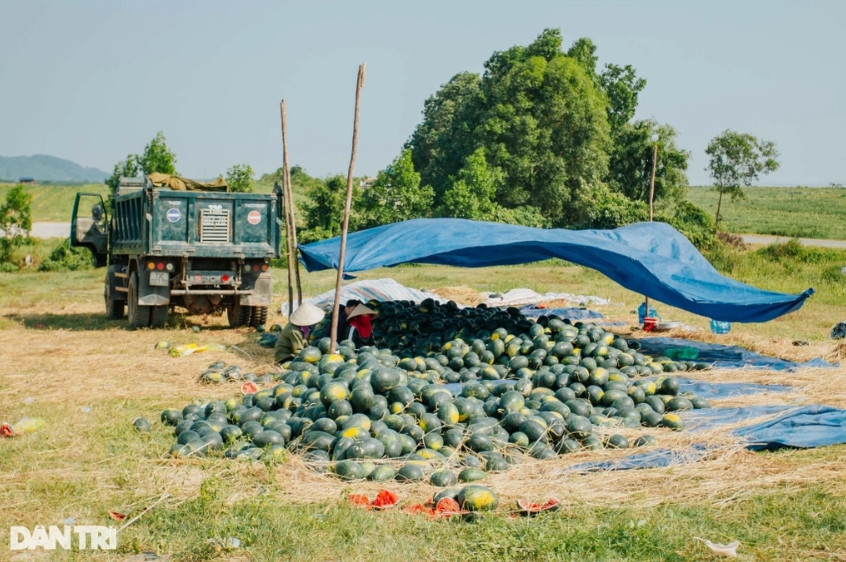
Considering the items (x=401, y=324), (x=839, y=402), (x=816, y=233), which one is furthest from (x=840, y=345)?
(x=816, y=233)

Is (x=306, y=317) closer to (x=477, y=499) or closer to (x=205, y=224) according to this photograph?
(x=205, y=224)

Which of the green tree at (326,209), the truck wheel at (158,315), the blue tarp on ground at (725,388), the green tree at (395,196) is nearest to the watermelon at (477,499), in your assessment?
the blue tarp on ground at (725,388)

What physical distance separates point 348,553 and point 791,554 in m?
2.47

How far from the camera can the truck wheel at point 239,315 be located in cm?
1434

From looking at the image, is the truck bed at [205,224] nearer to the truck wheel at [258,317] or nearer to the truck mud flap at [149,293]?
the truck mud flap at [149,293]

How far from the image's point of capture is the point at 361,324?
10.8 m

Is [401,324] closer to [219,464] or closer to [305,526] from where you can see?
[219,464]

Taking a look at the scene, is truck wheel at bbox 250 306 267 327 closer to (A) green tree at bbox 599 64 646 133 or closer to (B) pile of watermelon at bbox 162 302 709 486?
(B) pile of watermelon at bbox 162 302 709 486

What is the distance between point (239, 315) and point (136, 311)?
5.56 ft

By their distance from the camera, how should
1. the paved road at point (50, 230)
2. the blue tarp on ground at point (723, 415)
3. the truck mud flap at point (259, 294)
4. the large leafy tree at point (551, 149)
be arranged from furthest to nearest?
the paved road at point (50, 230)
the large leafy tree at point (551, 149)
the truck mud flap at point (259, 294)
the blue tarp on ground at point (723, 415)

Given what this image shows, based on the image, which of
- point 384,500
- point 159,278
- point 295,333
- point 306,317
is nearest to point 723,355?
point 306,317

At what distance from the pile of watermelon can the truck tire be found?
467 centimetres

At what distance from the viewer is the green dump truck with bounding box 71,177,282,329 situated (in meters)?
13.2

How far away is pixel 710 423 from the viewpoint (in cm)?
739
